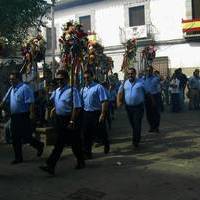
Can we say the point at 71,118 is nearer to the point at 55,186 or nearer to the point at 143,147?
the point at 55,186

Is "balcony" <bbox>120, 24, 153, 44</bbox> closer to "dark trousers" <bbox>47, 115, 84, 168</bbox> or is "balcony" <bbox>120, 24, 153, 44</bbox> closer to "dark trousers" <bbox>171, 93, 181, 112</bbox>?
"dark trousers" <bbox>171, 93, 181, 112</bbox>

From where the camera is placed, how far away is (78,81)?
461 inches

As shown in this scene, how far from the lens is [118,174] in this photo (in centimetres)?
865

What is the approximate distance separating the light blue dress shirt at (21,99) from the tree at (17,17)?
7.22m

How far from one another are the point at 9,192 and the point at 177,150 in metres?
4.26

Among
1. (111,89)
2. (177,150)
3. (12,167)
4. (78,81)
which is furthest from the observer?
(111,89)

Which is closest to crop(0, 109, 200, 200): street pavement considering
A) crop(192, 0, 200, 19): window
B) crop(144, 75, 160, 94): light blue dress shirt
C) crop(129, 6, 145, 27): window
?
crop(144, 75, 160, 94): light blue dress shirt

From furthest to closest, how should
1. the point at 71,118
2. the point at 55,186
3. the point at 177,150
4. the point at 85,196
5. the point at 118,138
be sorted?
the point at 118,138 → the point at 177,150 → the point at 71,118 → the point at 55,186 → the point at 85,196

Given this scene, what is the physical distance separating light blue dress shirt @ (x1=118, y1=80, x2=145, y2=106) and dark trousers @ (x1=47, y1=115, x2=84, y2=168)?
2.40 m

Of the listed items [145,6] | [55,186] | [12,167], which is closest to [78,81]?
[12,167]

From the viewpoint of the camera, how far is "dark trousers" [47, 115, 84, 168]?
8695 millimetres

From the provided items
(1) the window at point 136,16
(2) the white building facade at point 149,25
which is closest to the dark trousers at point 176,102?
(2) the white building facade at point 149,25

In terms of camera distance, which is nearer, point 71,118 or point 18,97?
point 71,118

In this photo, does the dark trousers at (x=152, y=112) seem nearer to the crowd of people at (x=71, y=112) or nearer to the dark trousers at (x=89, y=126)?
the crowd of people at (x=71, y=112)
